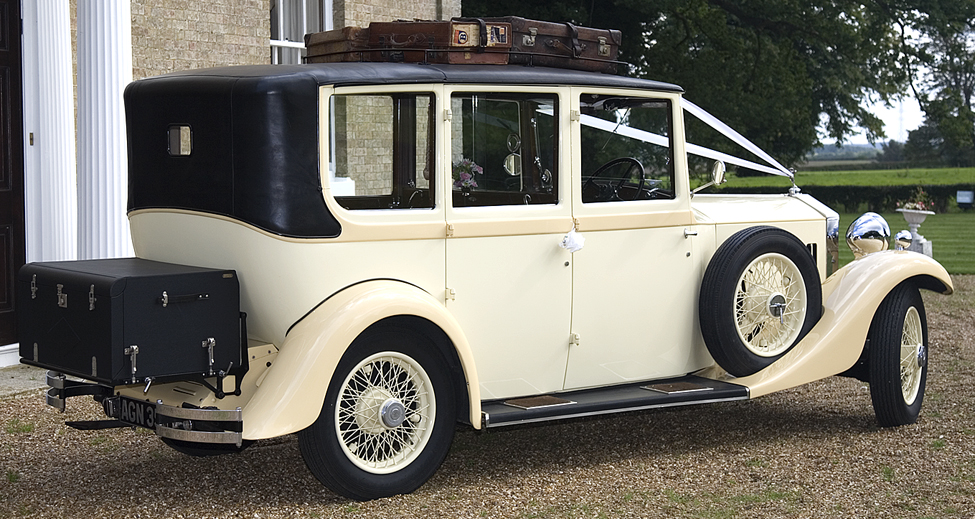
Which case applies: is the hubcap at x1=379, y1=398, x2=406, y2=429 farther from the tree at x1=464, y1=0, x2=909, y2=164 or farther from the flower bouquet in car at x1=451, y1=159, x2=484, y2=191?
the tree at x1=464, y1=0, x2=909, y2=164

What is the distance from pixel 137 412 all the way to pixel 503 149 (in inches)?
84.1

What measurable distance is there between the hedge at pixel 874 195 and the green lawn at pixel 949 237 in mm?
1344

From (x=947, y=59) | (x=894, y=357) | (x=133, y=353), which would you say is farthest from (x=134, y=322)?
(x=947, y=59)

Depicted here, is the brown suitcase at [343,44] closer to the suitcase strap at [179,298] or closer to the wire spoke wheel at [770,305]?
the suitcase strap at [179,298]

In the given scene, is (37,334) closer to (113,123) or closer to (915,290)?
(113,123)

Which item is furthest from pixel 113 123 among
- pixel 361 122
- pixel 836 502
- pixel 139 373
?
pixel 836 502

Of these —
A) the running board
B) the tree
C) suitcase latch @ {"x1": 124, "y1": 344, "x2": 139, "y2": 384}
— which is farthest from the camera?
the tree

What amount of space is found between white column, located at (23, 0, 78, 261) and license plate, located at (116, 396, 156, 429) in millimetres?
3851

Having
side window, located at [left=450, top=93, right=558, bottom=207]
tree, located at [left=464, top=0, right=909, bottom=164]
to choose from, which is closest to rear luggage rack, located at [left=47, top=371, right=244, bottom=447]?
side window, located at [left=450, top=93, right=558, bottom=207]

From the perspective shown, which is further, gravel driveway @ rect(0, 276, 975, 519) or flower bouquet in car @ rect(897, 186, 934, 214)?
flower bouquet in car @ rect(897, 186, 934, 214)

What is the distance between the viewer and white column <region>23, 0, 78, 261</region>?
8.05 meters

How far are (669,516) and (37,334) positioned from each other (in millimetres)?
2837

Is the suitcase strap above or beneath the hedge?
beneath

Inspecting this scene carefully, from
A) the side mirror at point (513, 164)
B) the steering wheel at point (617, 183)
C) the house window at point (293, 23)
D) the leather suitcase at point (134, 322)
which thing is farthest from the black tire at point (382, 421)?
the house window at point (293, 23)
